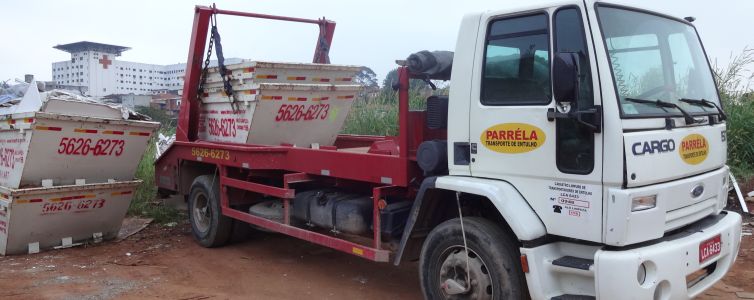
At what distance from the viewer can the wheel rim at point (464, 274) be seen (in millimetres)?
A: 3900

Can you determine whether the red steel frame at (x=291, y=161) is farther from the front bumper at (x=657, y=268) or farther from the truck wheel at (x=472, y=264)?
the front bumper at (x=657, y=268)

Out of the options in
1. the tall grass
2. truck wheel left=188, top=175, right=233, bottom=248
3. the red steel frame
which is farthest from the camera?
the tall grass

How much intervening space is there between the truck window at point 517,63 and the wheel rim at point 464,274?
1026mm

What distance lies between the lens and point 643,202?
3420mm

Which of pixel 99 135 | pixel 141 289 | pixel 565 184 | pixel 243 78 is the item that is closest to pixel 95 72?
pixel 99 135

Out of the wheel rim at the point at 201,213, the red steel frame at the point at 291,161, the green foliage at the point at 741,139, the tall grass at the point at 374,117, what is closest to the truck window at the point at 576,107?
the red steel frame at the point at 291,161

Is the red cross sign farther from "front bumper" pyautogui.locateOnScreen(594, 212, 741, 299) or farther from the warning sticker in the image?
"front bumper" pyautogui.locateOnScreen(594, 212, 741, 299)

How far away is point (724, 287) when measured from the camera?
5109mm

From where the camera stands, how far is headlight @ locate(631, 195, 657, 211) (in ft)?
11.1

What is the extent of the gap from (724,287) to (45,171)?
22.0ft

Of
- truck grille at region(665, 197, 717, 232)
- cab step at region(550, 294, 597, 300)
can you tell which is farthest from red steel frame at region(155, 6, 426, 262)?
truck grille at region(665, 197, 717, 232)

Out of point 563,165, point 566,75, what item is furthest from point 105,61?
point 566,75

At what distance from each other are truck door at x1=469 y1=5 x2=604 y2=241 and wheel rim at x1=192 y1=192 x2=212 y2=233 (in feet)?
13.3

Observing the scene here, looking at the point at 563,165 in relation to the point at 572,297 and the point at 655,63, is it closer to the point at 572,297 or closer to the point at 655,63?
the point at 572,297
